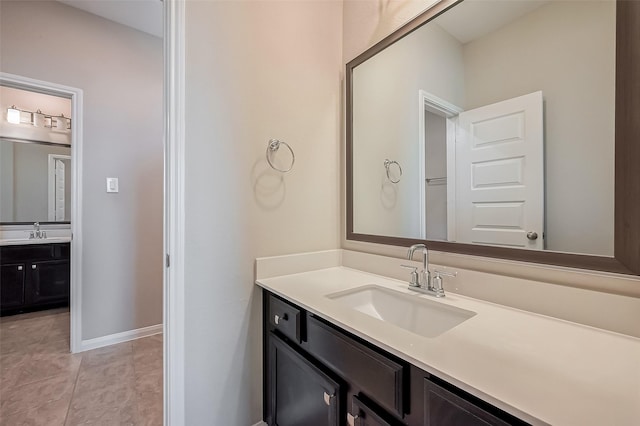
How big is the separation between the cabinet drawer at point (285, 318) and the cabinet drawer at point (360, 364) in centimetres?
6

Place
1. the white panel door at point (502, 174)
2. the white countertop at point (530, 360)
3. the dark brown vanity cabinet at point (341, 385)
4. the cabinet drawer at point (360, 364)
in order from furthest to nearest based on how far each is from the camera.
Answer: the white panel door at point (502, 174) → the cabinet drawer at point (360, 364) → the dark brown vanity cabinet at point (341, 385) → the white countertop at point (530, 360)

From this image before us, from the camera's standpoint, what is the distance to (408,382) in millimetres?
670

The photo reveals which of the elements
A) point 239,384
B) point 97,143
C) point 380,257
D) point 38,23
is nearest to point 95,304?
point 97,143

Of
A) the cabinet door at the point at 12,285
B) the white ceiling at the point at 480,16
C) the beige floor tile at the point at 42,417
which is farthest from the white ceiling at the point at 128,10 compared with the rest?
the beige floor tile at the point at 42,417

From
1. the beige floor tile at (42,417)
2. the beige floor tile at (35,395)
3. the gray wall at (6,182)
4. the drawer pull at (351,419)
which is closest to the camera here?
the drawer pull at (351,419)

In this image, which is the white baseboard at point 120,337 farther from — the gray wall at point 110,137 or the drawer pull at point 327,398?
the drawer pull at point 327,398

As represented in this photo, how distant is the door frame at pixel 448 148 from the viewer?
1171mm

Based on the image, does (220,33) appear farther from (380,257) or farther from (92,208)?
(92,208)

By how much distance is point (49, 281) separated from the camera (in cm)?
291

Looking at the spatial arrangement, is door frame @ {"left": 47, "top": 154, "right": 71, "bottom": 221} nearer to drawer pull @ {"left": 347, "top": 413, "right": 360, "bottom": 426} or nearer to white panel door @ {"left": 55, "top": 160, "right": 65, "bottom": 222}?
white panel door @ {"left": 55, "top": 160, "right": 65, "bottom": 222}

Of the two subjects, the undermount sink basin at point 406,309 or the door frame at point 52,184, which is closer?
the undermount sink basin at point 406,309

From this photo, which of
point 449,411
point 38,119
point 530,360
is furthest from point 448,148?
point 38,119

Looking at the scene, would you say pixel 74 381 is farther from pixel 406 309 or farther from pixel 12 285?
pixel 406 309

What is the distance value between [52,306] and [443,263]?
13.1 feet
